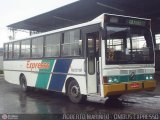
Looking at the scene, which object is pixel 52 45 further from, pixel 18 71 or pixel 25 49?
pixel 18 71

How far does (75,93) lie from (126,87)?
2269 mm

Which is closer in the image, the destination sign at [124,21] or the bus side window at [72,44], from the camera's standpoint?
the destination sign at [124,21]

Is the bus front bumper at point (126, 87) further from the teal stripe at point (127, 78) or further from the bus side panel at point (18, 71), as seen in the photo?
the bus side panel at point (18, 71)

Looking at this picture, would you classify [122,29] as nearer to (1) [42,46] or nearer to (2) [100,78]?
(2) [100,78]

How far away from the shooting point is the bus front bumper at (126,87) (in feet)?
36.8

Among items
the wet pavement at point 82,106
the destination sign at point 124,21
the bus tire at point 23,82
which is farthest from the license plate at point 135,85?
the bus tire at point 23,82

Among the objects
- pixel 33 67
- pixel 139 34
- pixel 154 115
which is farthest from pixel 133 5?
pixel 154 115

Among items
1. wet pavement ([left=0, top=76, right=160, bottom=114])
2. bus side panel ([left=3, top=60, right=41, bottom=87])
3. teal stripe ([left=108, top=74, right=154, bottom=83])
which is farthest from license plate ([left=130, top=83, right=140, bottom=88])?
bus side panel ([left=3, top=60, right=41, bottom=87])

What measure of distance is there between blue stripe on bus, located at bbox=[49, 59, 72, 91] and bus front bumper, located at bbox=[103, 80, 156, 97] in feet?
8.40

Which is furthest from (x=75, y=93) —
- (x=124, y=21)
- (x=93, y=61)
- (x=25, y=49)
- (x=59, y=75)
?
(x=25, y=49)

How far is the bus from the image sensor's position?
11.4m

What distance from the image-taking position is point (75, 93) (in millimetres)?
13062

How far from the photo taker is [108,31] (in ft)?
37.8

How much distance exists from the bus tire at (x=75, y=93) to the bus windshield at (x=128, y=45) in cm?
211
